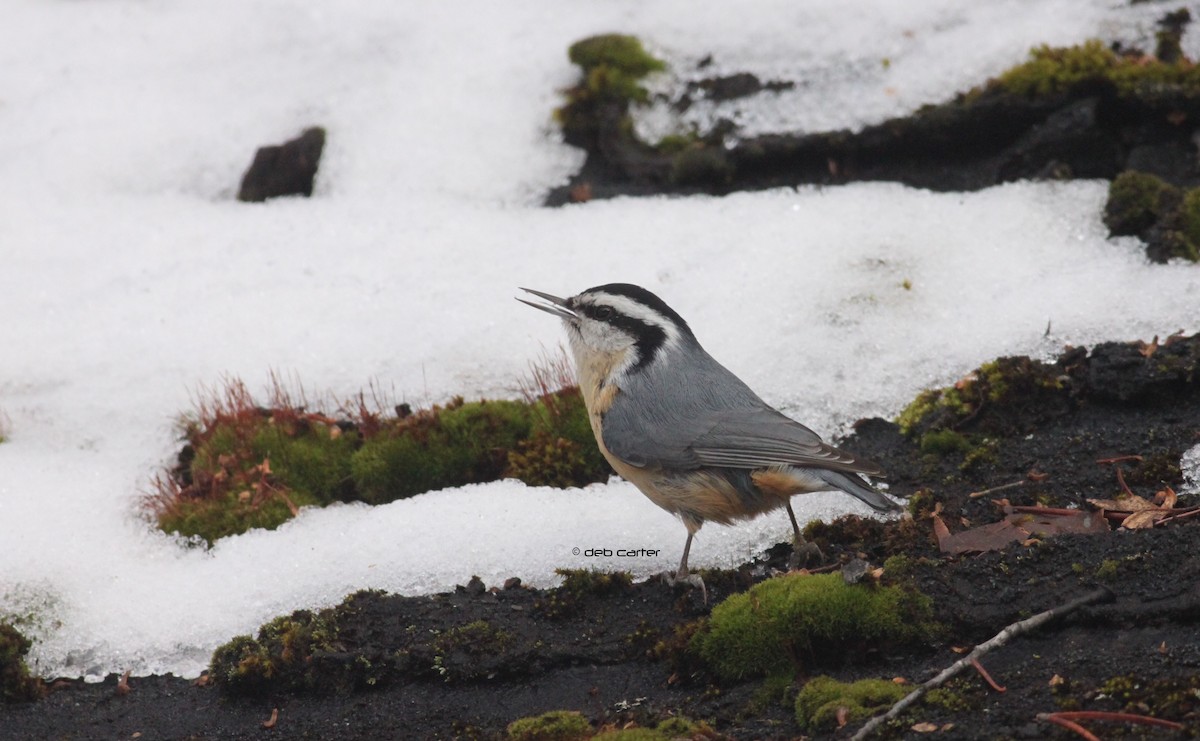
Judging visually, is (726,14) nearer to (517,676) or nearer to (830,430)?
(830,430)

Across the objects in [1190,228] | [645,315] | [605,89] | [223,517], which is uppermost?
[605,89]

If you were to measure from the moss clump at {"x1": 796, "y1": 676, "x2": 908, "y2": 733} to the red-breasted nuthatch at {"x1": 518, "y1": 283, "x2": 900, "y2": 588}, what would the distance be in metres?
1.01

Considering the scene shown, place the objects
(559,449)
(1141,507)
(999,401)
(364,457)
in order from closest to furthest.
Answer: (1141,507) → (999,401) → (559,449) → (364,457)

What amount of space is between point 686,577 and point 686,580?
0.9 inches

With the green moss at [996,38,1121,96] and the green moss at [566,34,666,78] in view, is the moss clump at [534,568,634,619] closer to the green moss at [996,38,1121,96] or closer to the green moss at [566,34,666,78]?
the green moss at [996,38,1121,96]

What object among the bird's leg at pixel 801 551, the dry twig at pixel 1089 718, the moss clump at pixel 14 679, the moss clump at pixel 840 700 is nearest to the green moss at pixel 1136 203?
the bird's leg at pixel 801 551

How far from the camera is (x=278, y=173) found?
32.4 ft

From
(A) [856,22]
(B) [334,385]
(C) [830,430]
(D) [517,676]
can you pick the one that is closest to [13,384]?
(B) [334,385]

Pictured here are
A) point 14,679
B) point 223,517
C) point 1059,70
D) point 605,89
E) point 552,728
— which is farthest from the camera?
point 605,89

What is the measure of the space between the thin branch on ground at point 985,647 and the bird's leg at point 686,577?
1.40 metres

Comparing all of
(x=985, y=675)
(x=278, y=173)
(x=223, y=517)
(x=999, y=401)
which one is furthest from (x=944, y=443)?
(x=278, y=173)

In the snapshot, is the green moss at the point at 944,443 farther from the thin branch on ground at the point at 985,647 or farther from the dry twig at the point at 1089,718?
the dry twig at the point at 1089,718

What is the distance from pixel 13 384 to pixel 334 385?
2.37m

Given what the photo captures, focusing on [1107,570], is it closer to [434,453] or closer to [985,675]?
[985,675]
